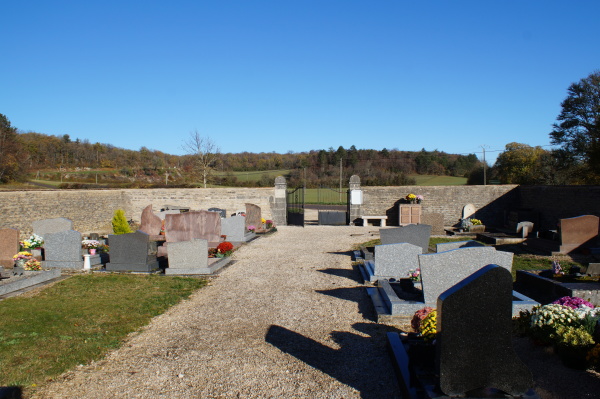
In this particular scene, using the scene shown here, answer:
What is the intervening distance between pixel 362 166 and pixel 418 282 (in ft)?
118

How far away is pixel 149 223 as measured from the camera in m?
17.1

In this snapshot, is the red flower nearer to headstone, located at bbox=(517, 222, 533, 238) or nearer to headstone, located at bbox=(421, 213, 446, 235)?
headstone, located at bbox=(421, 213, 446, 235)

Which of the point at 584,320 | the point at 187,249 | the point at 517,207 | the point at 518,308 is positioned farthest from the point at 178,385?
the point at 517,207

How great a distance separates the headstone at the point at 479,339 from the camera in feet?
13.5

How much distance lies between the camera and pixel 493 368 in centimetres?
417

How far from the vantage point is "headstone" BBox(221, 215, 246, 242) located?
16.7 metres

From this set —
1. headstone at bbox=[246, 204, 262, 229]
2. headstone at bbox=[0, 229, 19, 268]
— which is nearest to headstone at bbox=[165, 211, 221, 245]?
headstone at bbox=[0, 229, 19, 268]

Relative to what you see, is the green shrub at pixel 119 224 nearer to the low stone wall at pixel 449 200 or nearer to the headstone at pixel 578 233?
the low stone wall at pixel 449 200

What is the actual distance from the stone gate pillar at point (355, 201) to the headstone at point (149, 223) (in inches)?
405

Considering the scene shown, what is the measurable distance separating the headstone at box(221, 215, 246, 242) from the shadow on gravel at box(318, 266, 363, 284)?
571cm

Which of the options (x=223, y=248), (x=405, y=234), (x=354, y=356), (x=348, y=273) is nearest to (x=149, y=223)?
(x=223, y=248)

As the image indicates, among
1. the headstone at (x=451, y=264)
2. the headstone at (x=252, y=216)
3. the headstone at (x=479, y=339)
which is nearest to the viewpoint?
the headstone at (x=479, y=339)

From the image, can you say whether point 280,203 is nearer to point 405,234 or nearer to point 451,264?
point 405,234

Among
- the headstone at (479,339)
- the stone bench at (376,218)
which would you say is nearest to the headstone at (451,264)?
the headstone at (479,339)
